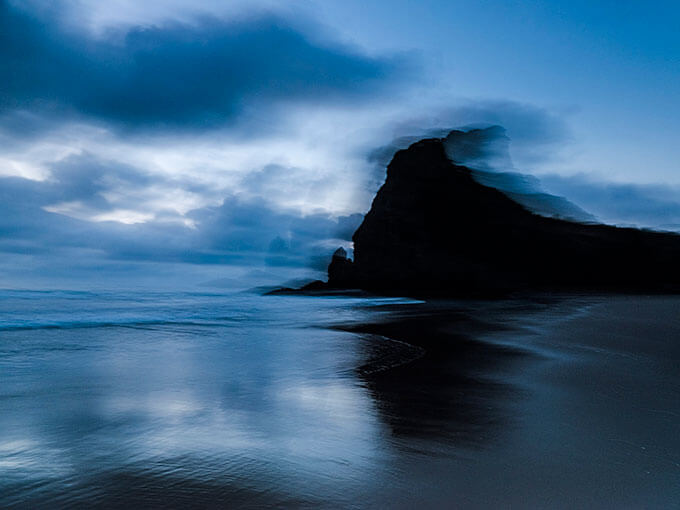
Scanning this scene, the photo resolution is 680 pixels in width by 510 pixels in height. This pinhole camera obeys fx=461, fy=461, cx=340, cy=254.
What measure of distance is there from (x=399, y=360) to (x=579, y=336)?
3.33m

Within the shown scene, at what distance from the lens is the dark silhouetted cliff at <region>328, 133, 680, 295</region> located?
2453 cm

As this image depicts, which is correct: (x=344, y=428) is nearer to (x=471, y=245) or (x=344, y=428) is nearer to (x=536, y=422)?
(x=536, y=422)

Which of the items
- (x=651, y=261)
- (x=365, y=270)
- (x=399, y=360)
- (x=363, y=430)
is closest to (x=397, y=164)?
(x=365, y=270)

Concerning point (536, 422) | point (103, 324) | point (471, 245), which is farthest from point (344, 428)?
point (471, 245)

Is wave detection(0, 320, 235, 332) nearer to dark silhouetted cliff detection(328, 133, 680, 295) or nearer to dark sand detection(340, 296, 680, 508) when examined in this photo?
dark sand detection(340, 296, 680, 508)

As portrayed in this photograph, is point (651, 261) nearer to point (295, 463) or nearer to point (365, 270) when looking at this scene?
point (365, 270)

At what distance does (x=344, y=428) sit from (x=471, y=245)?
A: 28.4m

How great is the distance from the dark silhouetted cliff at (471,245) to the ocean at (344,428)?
72.2 feet

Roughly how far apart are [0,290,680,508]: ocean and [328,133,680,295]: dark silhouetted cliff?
22.0 m

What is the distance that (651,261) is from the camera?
78.4 ft

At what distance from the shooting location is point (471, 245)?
2970 cm

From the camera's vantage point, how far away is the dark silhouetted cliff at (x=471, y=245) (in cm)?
2453

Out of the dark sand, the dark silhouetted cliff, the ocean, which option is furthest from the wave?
the dark silhouetted cliff

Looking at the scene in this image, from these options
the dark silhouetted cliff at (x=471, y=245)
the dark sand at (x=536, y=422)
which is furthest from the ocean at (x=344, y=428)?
the dark silhouetted cliff at (x=471, y=245)
